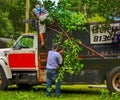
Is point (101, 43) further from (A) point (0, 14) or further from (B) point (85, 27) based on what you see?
(A) point (0, 14)

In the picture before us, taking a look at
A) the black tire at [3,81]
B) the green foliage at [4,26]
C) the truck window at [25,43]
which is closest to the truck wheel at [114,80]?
the truck window at [25,43]

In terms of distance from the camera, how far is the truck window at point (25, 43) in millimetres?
16481

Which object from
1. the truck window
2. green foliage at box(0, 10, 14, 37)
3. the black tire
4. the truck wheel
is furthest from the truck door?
green foliage at box(0, 10, 14, 37)

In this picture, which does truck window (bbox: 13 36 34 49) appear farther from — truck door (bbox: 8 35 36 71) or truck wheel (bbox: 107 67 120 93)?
truck wheel (bbox: 107 67 120 93)

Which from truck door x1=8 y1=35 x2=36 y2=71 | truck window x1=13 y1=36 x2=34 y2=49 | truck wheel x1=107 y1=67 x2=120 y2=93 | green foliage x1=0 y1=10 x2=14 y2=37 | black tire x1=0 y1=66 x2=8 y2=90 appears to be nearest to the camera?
truck wheel x1=107 y1=67 x2=120 y2=93

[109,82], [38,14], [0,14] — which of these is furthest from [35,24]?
[0,14]

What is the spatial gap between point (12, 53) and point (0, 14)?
3425 centimetres

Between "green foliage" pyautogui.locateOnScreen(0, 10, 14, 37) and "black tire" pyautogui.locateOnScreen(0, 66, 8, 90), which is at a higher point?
"green foliage" pyautogui.locateOnScreen(0, 10, 14, 37)

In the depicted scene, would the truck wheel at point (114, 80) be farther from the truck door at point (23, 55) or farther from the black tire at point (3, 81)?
the black tire at point (3, 81)

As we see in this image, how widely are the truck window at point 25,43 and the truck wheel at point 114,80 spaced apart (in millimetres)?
3338

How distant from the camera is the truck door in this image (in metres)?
16.2

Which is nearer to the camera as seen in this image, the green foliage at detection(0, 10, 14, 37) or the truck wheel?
the truck wheel

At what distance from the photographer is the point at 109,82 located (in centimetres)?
1467

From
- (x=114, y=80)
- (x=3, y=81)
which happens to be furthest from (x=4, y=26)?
(x=114, y=80)
